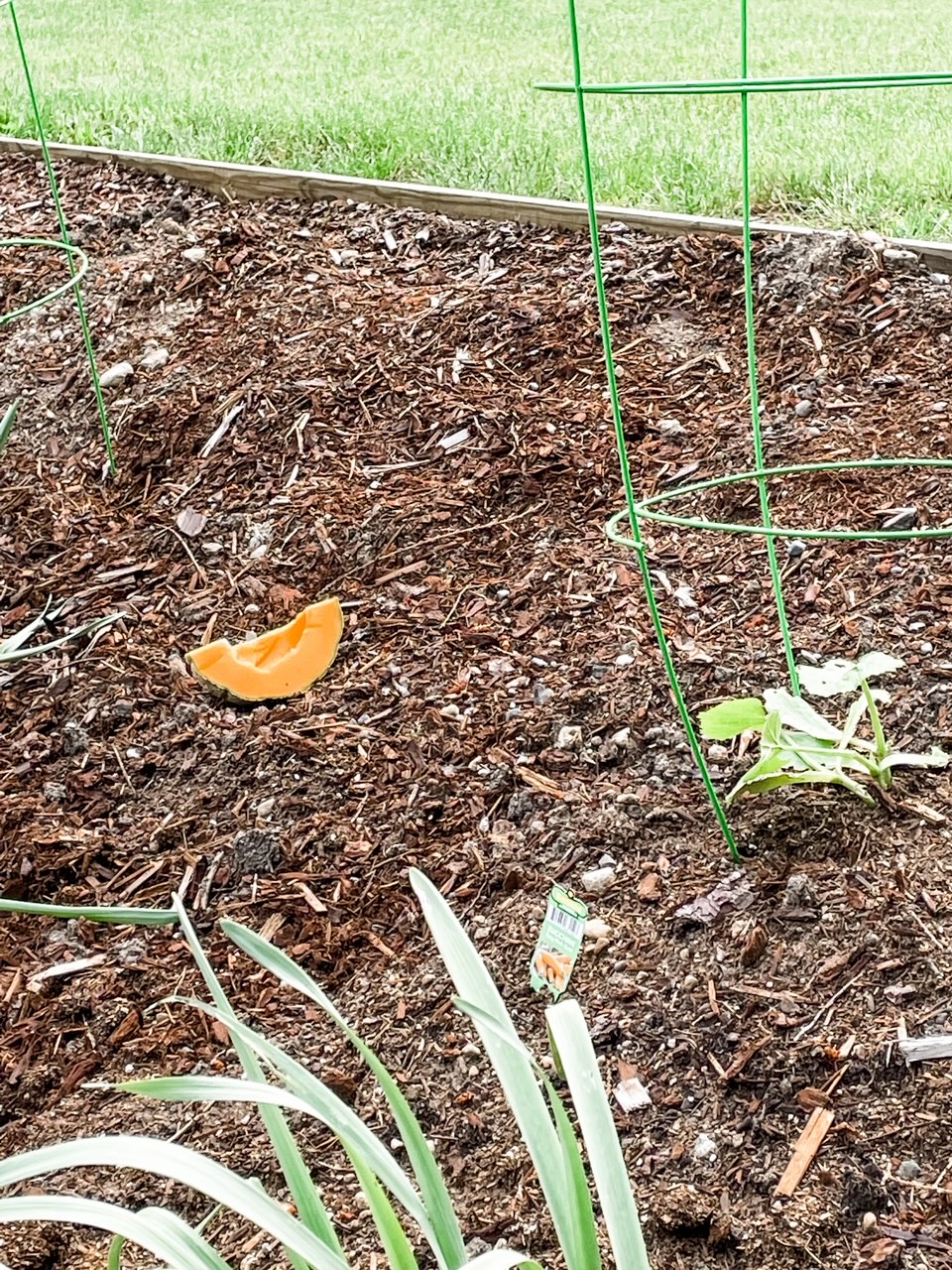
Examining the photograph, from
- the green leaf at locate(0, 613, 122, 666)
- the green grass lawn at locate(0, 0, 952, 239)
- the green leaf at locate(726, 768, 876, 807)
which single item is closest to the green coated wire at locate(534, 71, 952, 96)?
the green leaf at locate(0, 613, 122, 666)

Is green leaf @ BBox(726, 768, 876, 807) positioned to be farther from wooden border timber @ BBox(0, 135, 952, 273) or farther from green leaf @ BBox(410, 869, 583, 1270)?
wooden border timber @ BBox(0, 135, 952, 273)

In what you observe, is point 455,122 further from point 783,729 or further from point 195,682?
point 783,729

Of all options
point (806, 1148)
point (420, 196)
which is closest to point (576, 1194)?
point (806, 1148)

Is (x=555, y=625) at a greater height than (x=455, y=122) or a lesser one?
lesser

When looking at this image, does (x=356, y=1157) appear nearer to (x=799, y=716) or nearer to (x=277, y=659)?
(x=799, y=716)

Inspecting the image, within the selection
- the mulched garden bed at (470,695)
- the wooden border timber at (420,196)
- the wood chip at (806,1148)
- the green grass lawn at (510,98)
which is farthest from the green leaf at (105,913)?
the green grass lawn at (510,98)

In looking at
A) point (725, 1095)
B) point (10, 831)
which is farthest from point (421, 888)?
point (10, 831)
